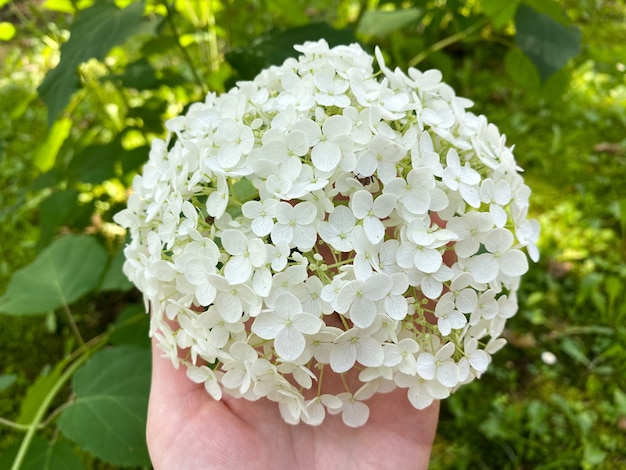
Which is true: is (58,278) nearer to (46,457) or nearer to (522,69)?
(46,457)

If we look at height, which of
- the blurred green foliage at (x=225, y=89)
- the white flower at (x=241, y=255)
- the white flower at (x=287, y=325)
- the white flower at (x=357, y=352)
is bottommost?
the blurred green foliage at (x=225, y=89)

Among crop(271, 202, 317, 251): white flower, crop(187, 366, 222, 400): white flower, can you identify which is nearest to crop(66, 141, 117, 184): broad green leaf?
crop(187, 366, 222, 400): white flower

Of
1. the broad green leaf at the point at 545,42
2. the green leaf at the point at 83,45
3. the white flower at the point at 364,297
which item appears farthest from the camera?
the broad green leaf at the point at 545,42

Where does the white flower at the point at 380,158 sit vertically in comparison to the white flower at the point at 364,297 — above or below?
above

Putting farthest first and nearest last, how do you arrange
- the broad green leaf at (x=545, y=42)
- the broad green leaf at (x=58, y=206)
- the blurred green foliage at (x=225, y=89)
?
1. the broad green leaf at (x=58, y=206)
2. the broad green leaf at (x=545, y=42)
3. the blurred green foliage at (x=225, y=89)

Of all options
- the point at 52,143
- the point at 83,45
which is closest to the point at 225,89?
the point at 83,45

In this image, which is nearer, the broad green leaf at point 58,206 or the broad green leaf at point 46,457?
the broad green leaf at point 46,457

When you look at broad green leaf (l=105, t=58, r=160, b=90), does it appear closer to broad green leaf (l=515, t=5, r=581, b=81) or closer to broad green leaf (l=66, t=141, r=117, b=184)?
broad green leaf (l=66, t=141, r=117, b=184)

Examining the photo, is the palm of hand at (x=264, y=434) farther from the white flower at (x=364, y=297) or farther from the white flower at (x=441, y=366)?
the white flower at (x=364, y=297)

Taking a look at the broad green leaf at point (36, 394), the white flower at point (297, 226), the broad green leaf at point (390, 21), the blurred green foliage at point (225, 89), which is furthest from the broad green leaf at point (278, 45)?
the broad green leaf at point (36, 394)

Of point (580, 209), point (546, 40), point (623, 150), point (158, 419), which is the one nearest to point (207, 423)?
point (158, 419)
